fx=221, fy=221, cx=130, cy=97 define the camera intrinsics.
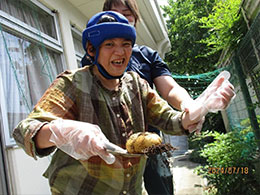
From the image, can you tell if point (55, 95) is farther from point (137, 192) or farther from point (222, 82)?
point (222, 82)

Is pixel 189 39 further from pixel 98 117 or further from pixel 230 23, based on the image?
pixel 98 117

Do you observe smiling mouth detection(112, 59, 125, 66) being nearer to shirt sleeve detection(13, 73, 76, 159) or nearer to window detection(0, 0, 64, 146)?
shirt sleeve detection(13, 73, 76, 159)

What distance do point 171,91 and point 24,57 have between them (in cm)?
193

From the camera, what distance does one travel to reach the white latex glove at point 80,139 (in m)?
0.81

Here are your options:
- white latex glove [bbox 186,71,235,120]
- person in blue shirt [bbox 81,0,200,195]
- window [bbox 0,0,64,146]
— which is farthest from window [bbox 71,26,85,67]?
white latex glove [bbox 186,71,235,120]

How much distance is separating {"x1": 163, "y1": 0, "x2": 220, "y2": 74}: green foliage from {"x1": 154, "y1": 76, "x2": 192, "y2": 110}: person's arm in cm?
910

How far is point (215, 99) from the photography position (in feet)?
3.54

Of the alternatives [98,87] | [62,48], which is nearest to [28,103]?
[62,48]

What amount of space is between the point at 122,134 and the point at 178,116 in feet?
1.09

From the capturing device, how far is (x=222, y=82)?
3.84 feet

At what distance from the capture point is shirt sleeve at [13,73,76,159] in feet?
2.92

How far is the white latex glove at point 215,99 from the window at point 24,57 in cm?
179

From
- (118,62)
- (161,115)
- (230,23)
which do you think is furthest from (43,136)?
(230,23)
